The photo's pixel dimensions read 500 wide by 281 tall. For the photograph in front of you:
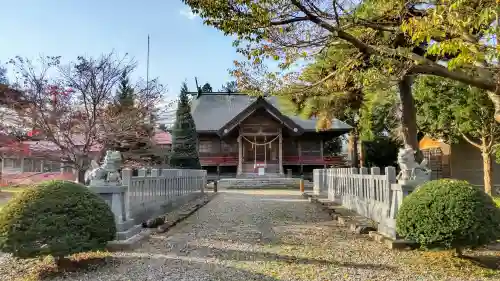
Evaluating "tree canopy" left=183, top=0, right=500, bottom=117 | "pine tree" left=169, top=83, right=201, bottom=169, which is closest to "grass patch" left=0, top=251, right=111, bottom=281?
"tree canopy" left=183, top=0, right=500, bottom=117

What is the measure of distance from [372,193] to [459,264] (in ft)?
11.8

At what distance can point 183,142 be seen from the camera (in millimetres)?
23281

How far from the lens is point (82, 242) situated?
479 cm

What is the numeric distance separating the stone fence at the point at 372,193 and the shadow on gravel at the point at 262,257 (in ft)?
4.90

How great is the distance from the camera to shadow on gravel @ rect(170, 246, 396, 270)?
5.34m

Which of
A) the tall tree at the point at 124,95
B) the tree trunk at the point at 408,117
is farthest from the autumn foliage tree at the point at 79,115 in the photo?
the tree trunk at the point at 408,117

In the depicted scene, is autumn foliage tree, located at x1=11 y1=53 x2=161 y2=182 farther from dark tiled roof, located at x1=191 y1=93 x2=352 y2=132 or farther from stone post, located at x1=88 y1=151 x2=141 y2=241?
dark tiled roof, located at x1=191 y1=93 x2=352 y2=132

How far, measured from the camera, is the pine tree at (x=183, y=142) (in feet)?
75.0

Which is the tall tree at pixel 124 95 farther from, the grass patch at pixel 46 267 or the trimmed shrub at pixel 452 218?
the trimmed shrub at pixel 452 218

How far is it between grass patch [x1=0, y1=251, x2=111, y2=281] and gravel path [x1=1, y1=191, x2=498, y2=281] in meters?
0.22

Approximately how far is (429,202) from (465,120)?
1480cm

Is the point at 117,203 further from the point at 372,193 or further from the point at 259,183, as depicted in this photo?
the point at 259,183

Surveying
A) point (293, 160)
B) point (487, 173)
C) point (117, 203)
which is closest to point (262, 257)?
point (117, 203)

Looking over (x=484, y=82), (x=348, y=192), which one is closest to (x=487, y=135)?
(x=348, y=192)
